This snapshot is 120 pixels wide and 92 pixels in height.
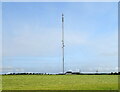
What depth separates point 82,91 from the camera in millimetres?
39156

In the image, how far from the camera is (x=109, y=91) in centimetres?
3969

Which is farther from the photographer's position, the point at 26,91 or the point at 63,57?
the point at 63,57

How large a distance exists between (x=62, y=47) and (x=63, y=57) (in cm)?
260

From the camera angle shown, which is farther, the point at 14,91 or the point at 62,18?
the point at 62,18

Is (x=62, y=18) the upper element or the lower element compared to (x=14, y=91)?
upper

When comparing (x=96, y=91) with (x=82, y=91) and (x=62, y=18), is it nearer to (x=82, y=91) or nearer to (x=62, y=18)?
(x=82, y=91)

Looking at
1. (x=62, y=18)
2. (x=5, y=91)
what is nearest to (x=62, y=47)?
(x=62, y=18)

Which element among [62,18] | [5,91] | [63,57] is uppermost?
[62,18]

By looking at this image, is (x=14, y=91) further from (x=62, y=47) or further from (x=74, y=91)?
(x=62, y=47)

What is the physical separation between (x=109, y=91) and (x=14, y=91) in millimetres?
13474

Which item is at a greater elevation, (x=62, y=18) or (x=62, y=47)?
(x=62, y=18)

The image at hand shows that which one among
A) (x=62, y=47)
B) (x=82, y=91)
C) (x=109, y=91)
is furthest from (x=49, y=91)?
(x=62, y=47)

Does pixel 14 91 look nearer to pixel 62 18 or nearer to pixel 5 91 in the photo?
pixel 5 91

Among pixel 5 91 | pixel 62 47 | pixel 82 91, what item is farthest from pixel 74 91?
pixel 62 47
